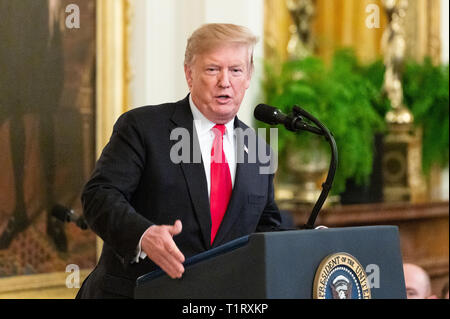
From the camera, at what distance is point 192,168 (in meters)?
2.63

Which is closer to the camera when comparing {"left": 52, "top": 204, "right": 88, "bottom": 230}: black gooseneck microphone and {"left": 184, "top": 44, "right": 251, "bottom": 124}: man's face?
{"left": 184, "top": 44, "right": 251, "bottom": 124}: man's face

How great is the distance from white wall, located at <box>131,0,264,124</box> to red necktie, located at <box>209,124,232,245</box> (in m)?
2.25

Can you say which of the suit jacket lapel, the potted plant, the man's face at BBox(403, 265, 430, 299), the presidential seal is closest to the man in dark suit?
the suit jacket lapel

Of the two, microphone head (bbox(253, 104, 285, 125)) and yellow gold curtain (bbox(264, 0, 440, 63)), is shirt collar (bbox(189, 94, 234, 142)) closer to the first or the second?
microphone head (bbox(253, 104, 285, 125))

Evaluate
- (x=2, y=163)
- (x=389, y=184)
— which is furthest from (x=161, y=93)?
(x=389, y=184)

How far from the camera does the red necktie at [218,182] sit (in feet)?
8.79

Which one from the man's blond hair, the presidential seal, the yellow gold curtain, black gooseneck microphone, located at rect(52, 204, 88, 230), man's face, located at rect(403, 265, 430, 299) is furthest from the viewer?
the yellow gold curtain

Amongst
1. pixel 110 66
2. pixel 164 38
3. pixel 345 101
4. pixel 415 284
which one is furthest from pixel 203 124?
pixel 345 101

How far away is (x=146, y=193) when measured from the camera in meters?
2.61

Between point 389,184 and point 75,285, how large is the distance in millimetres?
4025

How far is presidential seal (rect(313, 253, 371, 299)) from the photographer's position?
216 centimetres

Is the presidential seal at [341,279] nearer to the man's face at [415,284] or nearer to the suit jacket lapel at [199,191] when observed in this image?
the suit jacket lapel at [199,191]

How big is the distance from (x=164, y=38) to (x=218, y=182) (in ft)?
8.28

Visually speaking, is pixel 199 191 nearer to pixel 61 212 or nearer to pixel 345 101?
pixel 61 212
